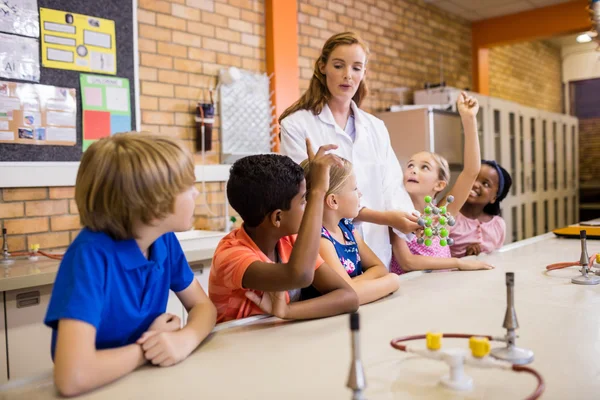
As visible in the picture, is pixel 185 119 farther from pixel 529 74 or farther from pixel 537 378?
pixel 529 74

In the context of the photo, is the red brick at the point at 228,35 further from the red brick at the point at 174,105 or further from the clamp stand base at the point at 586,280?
the clamp stand base at the point at 586,280

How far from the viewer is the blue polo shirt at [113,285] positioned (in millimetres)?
881

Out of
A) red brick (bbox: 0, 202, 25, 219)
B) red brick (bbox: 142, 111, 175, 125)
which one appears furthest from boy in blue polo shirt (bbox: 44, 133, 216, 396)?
red brick (bbox: 142, 111, 175, 125)

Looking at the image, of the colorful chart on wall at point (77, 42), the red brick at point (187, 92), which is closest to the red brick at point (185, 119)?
the red brick at point (187, 92)

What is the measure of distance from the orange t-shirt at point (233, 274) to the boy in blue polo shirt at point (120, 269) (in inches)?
6.6

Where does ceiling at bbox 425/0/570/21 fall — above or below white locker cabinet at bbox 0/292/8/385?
above

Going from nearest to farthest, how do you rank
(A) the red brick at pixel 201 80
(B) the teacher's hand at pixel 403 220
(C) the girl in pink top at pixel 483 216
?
1. (B) the teacher's hand at pixel 403 220
2. (C) the girl in pink top at pixel 483 216
3. (A) the red brick at pixel 201 80

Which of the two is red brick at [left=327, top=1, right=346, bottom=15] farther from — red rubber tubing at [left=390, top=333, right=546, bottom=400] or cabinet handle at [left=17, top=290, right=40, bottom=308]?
red rubber tubing at [left=390, top=333, right=546, bottom=400]

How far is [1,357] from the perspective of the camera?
186 cm

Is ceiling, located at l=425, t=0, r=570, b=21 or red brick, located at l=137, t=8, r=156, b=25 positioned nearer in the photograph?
red brick, located at l=137, t=8, r=156, b=25

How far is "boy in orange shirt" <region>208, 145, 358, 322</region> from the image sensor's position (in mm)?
1169

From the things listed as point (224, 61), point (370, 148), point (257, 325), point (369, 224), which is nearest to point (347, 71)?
point (370, 148)

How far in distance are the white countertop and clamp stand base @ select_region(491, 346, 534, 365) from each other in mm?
18

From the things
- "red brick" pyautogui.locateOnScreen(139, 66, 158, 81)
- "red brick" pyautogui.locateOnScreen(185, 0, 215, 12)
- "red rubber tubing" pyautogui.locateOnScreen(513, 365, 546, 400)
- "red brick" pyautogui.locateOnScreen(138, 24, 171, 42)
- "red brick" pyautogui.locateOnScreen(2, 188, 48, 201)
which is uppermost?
"red brick" pyautogui.locateOnScreen(185, 0, 215, 12)
